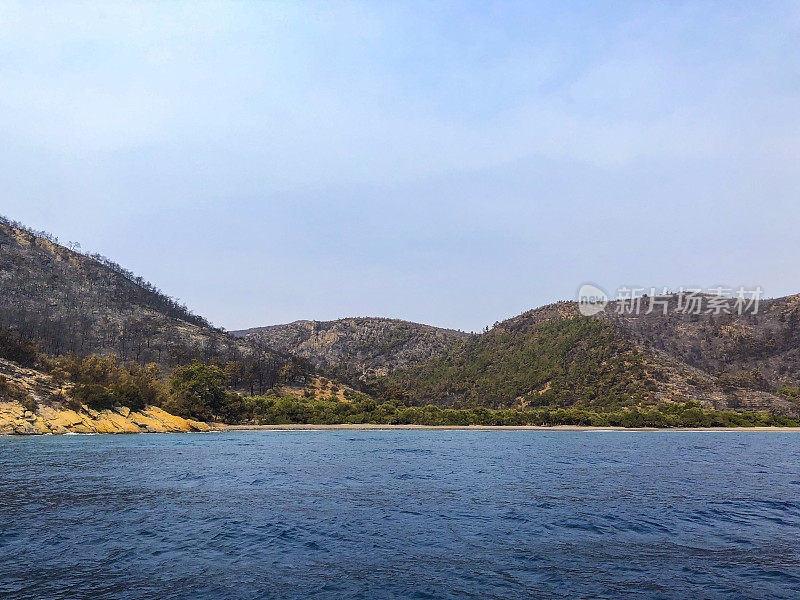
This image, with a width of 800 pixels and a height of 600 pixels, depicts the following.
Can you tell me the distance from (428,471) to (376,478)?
6252mm

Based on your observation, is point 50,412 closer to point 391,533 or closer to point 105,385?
point 105,385

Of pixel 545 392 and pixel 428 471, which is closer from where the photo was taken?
pixel 428 471

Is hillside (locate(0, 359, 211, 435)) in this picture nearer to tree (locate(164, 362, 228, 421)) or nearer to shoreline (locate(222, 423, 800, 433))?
tree (locate(164, 362, 228, 421))

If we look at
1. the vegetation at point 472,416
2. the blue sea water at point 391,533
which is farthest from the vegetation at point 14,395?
the vegetation at point 472,416

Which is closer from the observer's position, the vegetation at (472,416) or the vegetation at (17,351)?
the vegetation at (17,351)

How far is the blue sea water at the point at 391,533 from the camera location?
15.6 meters

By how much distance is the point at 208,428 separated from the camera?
115m

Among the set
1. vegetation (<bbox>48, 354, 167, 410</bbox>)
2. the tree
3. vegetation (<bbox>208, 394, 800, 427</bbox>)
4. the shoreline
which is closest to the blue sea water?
vegetation (<bbox>48, 354, 167, 410</bbox>)

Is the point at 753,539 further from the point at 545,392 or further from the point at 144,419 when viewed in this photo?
the point at 545,392

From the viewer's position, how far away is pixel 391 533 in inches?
884

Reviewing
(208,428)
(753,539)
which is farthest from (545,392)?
(753,539)

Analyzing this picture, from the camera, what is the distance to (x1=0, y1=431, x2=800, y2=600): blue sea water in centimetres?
1562

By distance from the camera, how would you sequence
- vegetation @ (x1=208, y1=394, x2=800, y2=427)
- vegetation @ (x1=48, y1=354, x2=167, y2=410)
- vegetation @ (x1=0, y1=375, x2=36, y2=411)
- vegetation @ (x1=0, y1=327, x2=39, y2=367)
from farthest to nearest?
vegetation @ (x1=208, y1=394, x2=800, y2=427) → vegetation @ (x1=0, y1=327, x2=39, y2=367) → vegetation @ (x1=48, y1=354, x2=167, y2=410) → vegetation @ (x1=0, y1=375, x2=36, y2=411)

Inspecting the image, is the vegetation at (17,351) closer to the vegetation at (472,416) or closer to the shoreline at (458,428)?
the shoreline at (458,428)
